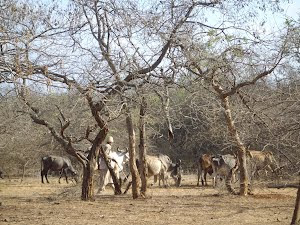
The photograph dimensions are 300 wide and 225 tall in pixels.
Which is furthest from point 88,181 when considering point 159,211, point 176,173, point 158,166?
point 176,173

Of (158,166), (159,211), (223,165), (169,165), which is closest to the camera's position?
(159,211)

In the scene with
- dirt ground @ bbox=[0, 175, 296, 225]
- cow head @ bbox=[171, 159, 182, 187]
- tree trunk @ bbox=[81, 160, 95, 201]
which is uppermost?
cow head @ bbox=[171, 159, 182, 187]

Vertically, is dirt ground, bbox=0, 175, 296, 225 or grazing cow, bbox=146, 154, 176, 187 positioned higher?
grazing cow, bbox=146, 154, 176, 187

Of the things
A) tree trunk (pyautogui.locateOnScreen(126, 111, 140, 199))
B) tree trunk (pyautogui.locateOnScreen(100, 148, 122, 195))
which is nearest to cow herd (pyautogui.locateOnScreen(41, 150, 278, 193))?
tree trunk (pyautogui.locateOnScreen(100, 148, 122, 195))

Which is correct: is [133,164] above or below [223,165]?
below

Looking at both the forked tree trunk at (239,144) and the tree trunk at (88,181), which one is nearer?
the tree trunk at (88,181)

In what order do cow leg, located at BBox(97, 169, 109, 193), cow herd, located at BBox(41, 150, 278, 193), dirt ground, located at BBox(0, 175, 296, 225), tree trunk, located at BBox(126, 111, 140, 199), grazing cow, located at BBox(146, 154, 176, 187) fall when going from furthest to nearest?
grazing cow, located at BBox(146, 154, 176, 187), cow herd, located at BBox(41, 150, 278, 193), cow leg, located at BBox(97, 169, 109, 193), tree trunk, located at BBox(126, 111, 140, 199), dirt ground, located at BBox(0, 175, 296, 225)

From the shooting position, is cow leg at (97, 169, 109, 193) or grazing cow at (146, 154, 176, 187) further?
grazing cow at (146, 154, 176, 187)

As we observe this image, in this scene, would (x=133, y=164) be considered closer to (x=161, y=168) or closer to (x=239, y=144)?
(x=239, y=144)

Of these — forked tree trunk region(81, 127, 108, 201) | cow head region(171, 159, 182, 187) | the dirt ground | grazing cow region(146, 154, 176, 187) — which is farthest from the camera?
cow head region(171, 159, 182, 187)

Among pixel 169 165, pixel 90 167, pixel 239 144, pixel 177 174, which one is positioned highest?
pixel 169 165

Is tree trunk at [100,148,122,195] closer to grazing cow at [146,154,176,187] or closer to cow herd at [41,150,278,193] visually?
cow herd at [41,150,278,193]

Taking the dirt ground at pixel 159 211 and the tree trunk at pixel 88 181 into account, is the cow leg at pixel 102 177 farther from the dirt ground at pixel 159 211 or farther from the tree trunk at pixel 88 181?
→ the tree trunk at pixel 88 181

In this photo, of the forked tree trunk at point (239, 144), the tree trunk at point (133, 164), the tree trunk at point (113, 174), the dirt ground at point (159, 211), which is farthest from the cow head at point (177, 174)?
the tree trunk at point (133, 164)
